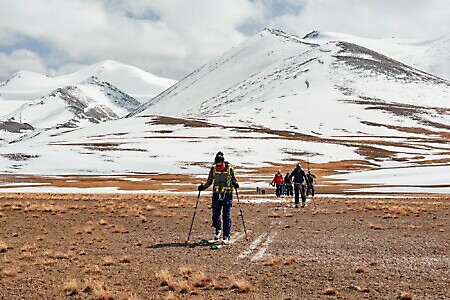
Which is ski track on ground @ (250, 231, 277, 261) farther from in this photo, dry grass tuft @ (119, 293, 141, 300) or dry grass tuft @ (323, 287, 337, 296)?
dry grass tuft @ (119, 293, 141, 300)

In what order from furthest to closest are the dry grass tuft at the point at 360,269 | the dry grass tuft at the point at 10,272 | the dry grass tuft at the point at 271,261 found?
the dry grass tuft at the point at 271,261, the dry grass tuft at the point at 360,269, the dry grass tuft at the point at 10,272

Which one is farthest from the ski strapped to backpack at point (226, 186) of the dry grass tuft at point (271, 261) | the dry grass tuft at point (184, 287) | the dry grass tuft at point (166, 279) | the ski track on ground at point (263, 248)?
the dry grass tuft at point (184, 287)

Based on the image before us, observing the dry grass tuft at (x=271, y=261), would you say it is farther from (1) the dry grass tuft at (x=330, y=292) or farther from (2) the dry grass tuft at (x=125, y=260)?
(2) the dry grass tuft at (x=125, y=260)

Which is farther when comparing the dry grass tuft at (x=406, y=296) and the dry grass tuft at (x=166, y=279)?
the dry grass tuft at (x=166, y=279)

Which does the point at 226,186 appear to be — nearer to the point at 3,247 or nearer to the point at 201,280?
the point at 201,280

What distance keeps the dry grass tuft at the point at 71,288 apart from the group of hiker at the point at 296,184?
71.6 feet

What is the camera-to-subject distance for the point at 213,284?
1198cm

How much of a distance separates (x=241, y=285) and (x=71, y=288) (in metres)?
3.70

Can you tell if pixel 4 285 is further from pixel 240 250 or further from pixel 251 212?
pixel 251 212

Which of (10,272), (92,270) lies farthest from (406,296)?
(10,272)

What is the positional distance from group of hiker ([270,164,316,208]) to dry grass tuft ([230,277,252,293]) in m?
20.7

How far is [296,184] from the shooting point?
107ft

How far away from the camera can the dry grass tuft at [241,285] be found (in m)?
11.5

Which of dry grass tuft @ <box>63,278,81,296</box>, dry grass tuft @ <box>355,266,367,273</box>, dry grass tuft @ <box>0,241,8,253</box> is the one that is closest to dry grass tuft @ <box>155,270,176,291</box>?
dry grass tuft @ <box>63,278,81,296</box>
